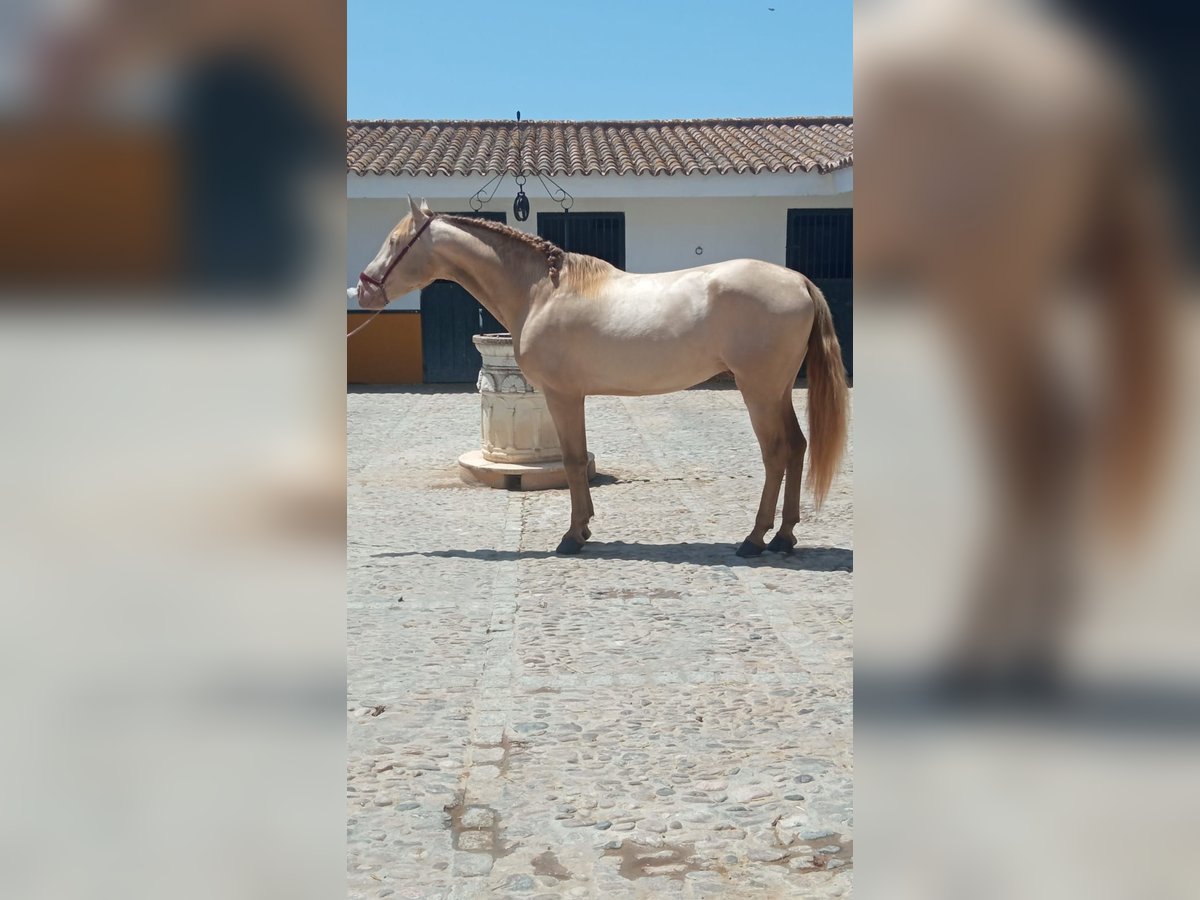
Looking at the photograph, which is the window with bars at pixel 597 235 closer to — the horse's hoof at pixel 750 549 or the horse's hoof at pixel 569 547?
the horse's hoof at pixel 569 547

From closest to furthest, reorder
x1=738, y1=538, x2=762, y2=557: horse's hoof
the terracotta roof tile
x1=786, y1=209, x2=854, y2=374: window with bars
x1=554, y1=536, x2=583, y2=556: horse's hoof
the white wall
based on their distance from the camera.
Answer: x1=738, y1=538, x2=762, y2=557: horse's hoof → x1=554, y1=536, x2=583, y2=556: horse's hoof → the terracotta roof tile → the white wall → x1=786, y1=209, x2=854, y2=374: window with bars

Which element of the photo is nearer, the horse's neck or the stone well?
the horse's neck

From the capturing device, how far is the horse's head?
5797 mm

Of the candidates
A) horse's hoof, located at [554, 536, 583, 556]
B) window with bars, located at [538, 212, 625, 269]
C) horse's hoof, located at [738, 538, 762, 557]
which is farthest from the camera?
window with bars, located at [538, 212, 625, 269]

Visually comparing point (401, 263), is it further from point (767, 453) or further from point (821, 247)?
point (821, 247)

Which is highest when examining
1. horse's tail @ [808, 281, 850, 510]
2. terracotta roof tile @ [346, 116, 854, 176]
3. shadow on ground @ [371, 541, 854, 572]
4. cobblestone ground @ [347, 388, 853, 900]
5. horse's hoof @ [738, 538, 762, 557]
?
terracotta roof tile @ [346, 116, 854, 176]

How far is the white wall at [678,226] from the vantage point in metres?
15.3

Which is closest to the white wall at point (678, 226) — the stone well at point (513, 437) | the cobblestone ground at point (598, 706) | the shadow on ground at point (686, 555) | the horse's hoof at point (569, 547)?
the stone well at point (513, 437)

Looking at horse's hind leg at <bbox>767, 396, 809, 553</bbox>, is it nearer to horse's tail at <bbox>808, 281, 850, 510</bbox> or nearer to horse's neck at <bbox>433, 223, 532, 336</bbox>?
horse's tail at <bbox>808, 281, 850, 510</bbox>
